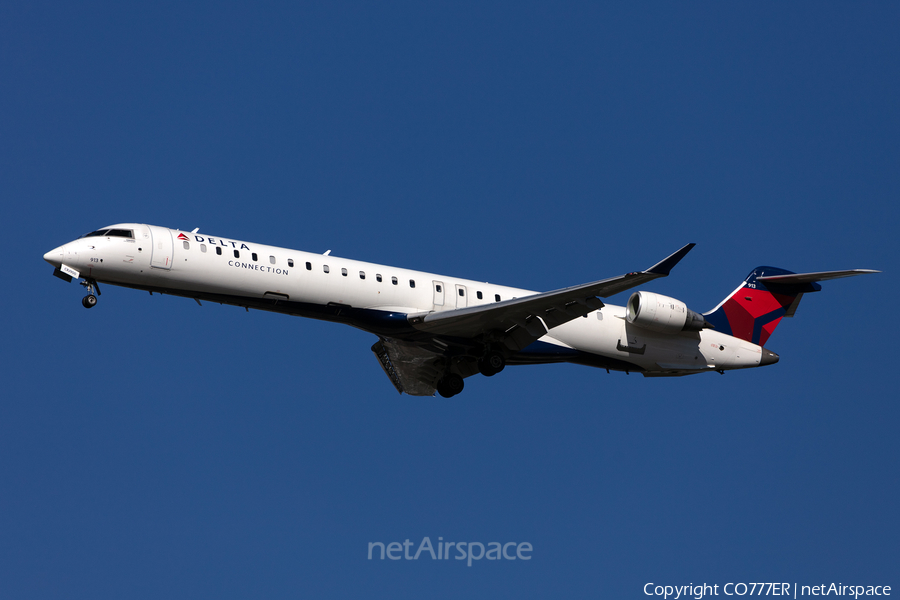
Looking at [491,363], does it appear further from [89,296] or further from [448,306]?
[89,296]

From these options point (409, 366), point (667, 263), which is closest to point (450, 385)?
point (409, 366)

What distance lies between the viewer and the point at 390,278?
21.3 m

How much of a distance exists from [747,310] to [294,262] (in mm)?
12721

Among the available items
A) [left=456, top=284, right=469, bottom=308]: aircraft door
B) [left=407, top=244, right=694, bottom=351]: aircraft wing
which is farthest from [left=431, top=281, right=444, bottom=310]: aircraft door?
[left=407, top=244, right=694, bottom=351]: aircraft wing

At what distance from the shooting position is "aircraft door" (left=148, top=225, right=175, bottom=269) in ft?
63.4

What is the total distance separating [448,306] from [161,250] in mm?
6727

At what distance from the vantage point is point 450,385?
77.6 ft

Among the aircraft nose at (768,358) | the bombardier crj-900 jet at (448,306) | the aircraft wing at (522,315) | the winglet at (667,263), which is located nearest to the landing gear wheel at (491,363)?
the bombardier crj-900 jet at (448,306)

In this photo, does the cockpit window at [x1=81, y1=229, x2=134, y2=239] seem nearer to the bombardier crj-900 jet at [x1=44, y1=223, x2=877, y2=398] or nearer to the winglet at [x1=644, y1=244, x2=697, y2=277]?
the bombardier crj-900 jet at [x1=44, y1=223, x2=877, y2=398]

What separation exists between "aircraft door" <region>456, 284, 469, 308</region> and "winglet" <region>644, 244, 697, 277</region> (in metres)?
5.41

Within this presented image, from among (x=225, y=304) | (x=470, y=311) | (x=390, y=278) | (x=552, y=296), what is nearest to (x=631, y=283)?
(x=552, y=296)

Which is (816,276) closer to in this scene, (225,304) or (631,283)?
(631,283)

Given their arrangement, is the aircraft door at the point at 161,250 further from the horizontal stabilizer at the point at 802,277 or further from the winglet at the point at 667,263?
the horizontal stabilizer at the point at 802,277

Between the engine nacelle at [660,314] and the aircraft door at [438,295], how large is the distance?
16.4ft
